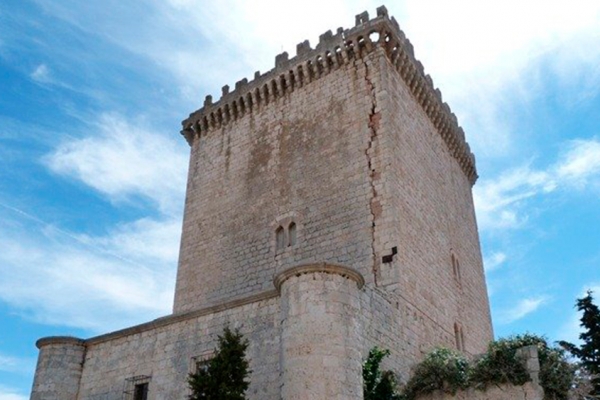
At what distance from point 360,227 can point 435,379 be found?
473cm

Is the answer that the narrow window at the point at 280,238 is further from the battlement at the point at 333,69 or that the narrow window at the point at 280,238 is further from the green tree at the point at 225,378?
the green tree at the point at 225,378

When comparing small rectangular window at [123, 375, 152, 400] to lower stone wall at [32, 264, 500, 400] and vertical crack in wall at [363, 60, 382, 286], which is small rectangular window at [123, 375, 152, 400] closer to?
lower stone wall at [32, 264, 500, 400]

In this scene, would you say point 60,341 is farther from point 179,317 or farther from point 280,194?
point 280,194

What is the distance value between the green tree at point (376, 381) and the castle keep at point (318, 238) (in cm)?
21

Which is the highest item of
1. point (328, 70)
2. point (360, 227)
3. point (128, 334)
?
point (328, 70)

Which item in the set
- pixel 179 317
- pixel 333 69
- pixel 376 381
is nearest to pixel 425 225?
pixel 333 69

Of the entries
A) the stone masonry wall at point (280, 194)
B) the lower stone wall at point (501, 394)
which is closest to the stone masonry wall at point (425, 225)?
the stone masonry wall at point (280, 194)

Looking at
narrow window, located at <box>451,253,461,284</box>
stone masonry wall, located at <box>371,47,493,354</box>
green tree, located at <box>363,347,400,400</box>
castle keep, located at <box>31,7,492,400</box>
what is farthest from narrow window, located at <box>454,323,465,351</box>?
green tree, located at <box>363,347,400,400</box>

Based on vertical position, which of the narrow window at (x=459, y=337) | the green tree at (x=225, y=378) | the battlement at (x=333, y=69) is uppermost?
the battlement at (x=333, y=69)

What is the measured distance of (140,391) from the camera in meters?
13.2

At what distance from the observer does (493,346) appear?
12.3 metres

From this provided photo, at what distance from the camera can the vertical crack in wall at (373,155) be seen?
609 inches

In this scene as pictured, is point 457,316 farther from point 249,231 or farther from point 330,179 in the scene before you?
point 249,231

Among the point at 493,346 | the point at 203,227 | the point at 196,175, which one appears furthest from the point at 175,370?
the point at 196,175
